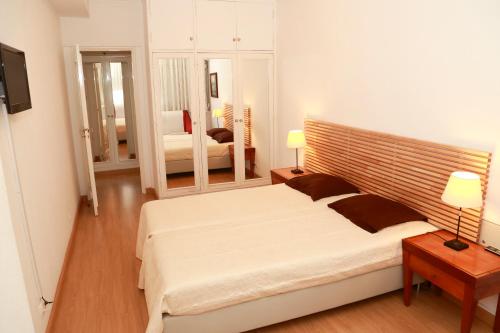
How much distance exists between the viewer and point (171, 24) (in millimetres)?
4617

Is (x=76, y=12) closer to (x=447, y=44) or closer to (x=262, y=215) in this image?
(x=262, y=215)

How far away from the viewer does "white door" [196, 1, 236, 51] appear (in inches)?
187

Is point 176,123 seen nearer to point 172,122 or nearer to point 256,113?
point 172,122

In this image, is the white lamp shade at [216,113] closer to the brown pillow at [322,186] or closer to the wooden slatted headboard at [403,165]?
the wooden slatted headboard at [403,165]

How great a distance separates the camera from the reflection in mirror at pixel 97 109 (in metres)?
6.28

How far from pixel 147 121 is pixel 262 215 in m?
2.96

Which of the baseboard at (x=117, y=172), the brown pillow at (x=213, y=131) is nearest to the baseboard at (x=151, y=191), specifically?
the brown pillow at (x=213, y=131)

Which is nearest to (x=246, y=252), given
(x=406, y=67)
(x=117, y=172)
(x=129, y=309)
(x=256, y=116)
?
(x=129, y=309)

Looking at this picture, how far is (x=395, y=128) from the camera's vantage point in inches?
123

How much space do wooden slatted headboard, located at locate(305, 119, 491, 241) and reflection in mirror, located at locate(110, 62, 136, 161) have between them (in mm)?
3753

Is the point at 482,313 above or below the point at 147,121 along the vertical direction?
below

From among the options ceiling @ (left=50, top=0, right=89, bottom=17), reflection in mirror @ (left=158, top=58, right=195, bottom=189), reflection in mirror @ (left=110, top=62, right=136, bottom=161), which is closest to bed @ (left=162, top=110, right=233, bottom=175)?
reflection in mirror @ (left=158, top=58, right=195, bottom=189)

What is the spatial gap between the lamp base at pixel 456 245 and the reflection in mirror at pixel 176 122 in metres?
3.41

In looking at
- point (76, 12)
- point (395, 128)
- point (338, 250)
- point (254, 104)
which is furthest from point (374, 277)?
point (76, 12)
